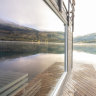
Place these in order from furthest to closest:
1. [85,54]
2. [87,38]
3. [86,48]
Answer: [87,38]
[85,54]
[86,48]

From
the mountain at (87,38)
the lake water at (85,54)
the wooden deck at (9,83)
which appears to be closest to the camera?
the wooden deck at (9,83)

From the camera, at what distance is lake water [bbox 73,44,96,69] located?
6.70 meters

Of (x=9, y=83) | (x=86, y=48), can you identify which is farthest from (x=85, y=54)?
(x=9, y=83)

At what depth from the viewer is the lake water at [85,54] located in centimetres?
670

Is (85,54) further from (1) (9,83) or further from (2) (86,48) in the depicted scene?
(1) (9,83)

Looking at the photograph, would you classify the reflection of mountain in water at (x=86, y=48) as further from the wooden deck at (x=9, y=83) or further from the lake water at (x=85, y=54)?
the wooden deck at (x=9, y=83)

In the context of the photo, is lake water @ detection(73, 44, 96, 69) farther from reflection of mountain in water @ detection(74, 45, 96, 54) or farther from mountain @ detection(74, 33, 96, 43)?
mountain @ detection(74, 33, 96, 43)

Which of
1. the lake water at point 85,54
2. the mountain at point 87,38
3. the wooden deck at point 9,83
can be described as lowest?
the lake water at point 85,54

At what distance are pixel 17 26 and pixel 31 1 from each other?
437 millimetres

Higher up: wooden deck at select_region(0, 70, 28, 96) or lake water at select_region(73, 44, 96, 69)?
wooden deck at select_region(0, 70, 28, 96)

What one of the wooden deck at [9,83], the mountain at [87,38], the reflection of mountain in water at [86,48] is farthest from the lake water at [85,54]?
the wooden deck at [9,83]

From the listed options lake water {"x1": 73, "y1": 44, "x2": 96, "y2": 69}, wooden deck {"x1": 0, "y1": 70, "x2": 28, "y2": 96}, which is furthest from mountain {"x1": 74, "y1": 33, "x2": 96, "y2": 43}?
wooden deck {"x1": 0, "y1": 70, "x2": 28, "y2": 96}

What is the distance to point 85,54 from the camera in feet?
22.5

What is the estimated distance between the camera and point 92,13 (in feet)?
23.2
